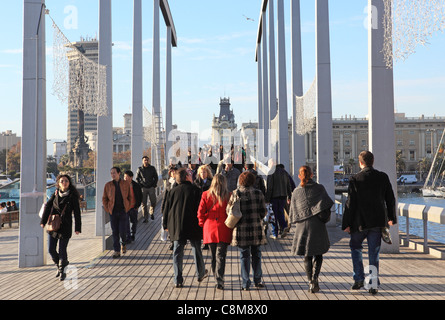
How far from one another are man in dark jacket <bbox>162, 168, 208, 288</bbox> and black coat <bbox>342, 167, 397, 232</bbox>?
6.30 ft

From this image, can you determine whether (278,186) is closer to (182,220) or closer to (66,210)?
(182,220)

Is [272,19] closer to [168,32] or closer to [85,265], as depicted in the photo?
[168,32]

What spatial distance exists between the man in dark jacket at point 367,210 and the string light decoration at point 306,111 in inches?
302

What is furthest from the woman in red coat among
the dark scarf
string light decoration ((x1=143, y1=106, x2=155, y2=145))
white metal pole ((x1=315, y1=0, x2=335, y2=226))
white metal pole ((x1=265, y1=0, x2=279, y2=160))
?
white metal pole ((x1=265, y1=0, x2=279, y2=160))

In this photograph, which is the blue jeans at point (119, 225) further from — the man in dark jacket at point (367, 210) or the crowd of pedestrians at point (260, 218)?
the man in dark jacket at point (367, 210)

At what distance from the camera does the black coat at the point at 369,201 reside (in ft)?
20.0

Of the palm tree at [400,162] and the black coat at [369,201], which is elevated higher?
the palm tree at [400,162]

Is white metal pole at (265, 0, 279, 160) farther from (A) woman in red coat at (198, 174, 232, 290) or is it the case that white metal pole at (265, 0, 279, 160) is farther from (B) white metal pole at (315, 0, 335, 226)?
(A) woman in red coat at (198, 174, 232, 290)

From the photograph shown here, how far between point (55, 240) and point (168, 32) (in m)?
33.9

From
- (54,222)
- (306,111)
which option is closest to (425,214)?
(54,222)

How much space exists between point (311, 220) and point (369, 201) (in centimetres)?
73

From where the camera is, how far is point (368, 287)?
242 inches

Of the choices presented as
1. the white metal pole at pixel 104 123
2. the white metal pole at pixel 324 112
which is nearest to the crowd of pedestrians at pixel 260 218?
the white metal pole at pixel 324 112
